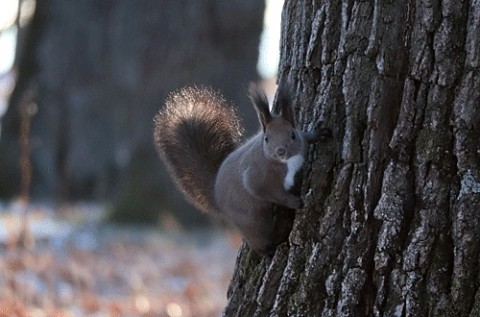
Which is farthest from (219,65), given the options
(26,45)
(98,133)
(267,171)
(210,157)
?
(267,171)

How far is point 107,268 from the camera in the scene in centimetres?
621

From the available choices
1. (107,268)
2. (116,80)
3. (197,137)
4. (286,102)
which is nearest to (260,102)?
(286,102)

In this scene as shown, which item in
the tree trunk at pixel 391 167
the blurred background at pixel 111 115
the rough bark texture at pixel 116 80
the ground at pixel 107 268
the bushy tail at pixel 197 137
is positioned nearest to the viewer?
the tree trunk at pixel 391 167

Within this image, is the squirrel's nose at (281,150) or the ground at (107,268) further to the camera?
the ground at (107,268)

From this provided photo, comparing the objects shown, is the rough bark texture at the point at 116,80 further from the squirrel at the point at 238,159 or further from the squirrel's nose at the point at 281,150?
the squirrel's nose at the point at 281,150

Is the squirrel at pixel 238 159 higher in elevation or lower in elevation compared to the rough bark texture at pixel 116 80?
Result: lower

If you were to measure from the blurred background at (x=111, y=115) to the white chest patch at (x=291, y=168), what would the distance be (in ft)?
8.66

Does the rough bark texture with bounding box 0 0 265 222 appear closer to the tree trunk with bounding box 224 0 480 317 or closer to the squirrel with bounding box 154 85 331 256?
the squirrel with bounding box 154 85 331 256

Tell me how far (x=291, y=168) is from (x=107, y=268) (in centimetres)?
371

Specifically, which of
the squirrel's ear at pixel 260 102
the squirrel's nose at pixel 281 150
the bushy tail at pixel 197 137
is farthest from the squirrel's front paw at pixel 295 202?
the bushy tail at pixel 197 137

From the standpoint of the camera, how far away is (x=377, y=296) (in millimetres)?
2480

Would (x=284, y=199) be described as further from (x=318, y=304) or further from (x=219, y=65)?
(x=219, y=65)

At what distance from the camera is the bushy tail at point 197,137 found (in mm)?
3195

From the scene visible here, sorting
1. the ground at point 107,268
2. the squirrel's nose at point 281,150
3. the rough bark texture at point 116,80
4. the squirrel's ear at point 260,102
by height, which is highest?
the rough bark texture at point 116,80
